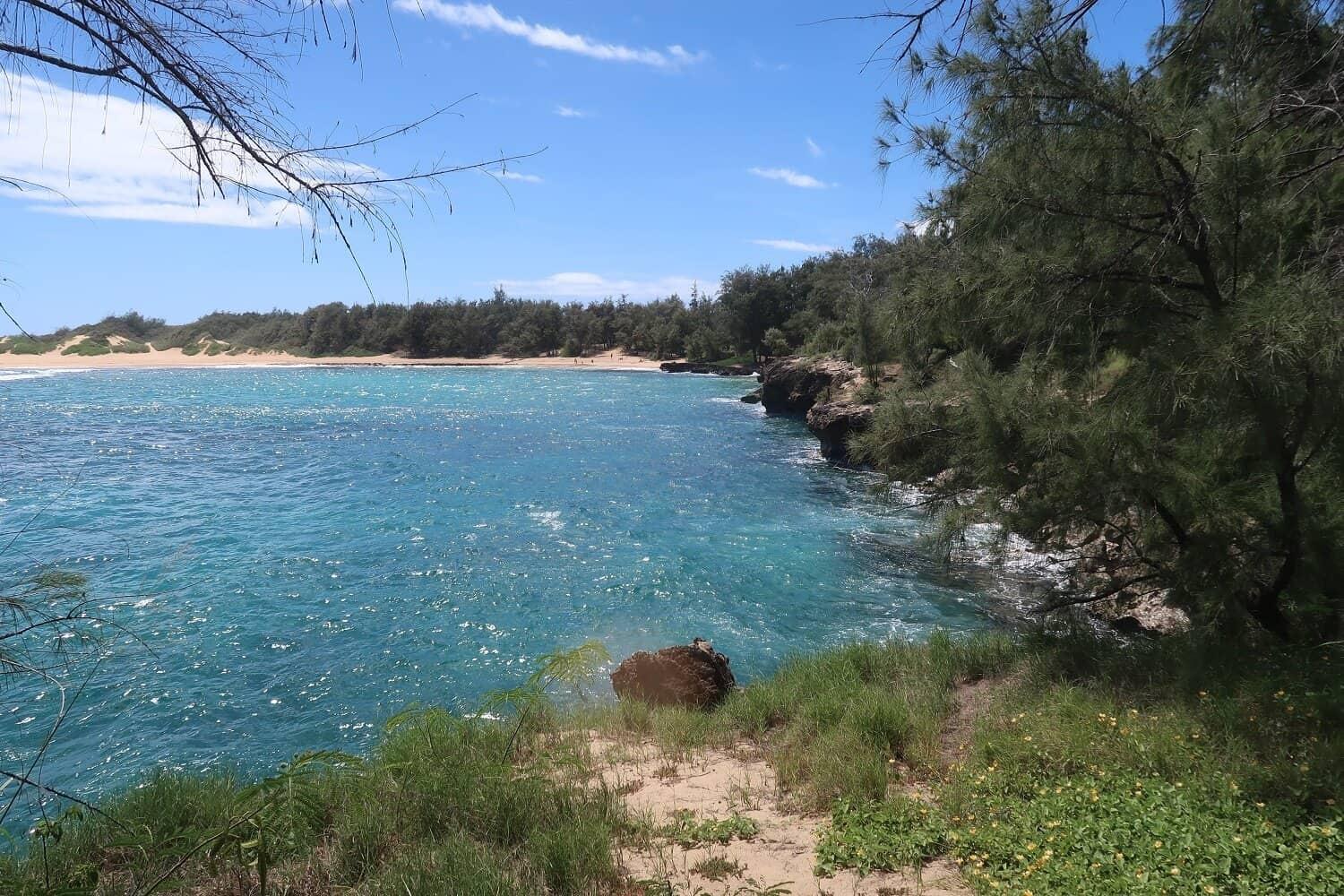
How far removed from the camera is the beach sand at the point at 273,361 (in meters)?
79.9

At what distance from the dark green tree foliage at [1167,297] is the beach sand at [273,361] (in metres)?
72.5

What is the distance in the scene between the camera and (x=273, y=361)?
304 feet

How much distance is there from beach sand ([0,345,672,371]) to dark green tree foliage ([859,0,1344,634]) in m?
72.5

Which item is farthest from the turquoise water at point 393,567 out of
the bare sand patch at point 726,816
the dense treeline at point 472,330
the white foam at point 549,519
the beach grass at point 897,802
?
the dense treeline at point 472,330

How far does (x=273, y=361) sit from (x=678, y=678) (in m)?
98.6

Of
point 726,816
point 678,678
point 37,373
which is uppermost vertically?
point 37,373

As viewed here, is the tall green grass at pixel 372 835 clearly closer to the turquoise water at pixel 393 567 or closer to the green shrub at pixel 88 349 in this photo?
the turquoise water at pixel 393 567

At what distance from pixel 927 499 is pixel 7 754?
10448 mm

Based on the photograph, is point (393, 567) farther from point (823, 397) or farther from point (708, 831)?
point (823, 397)

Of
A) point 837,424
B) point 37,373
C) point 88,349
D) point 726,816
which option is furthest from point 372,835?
point 88,349

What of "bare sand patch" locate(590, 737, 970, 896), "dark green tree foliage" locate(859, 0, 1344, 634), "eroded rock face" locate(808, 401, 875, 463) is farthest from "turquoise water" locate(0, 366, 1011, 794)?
"dark green tree foliage" locate(859, 0, 1344, 634)

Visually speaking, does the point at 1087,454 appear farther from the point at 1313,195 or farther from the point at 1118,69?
the point at 1118,69

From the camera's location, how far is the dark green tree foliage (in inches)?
211

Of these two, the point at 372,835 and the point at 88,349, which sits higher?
the point at 88,349
